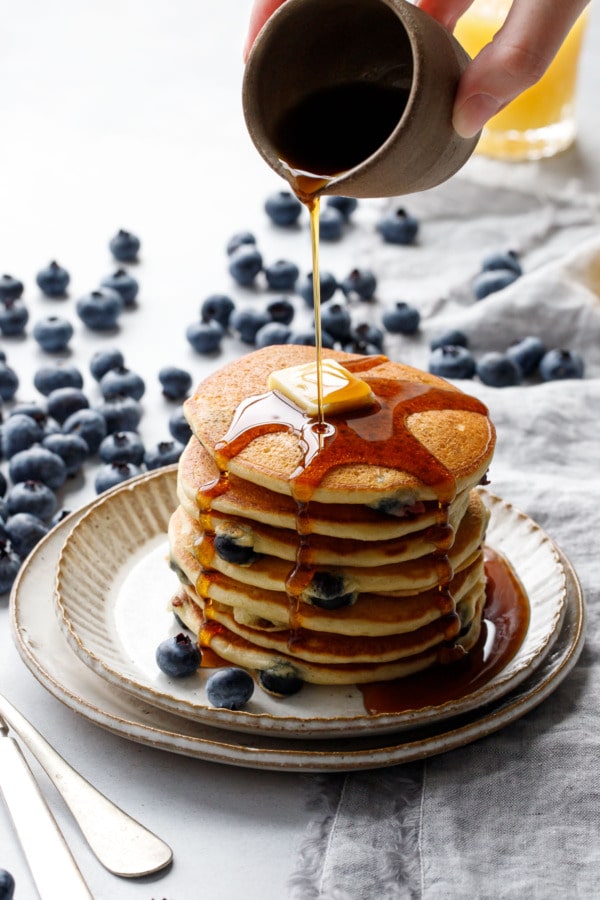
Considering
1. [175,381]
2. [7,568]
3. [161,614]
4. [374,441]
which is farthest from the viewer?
[175,381]

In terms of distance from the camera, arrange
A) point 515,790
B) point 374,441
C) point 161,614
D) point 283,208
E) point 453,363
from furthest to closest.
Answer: point 283,208
point 453,363
point 161,614
point 374,441
point 515,790

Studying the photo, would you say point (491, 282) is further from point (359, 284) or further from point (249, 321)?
point (249, 321)

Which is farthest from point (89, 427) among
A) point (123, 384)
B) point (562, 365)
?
point (562, 365)

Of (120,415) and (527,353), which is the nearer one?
(120,415)

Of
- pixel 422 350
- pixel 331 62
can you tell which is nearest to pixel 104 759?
pixel 331 62

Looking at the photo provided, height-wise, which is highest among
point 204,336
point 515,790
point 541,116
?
point 541,116

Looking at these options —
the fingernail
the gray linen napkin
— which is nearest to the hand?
the fingernail

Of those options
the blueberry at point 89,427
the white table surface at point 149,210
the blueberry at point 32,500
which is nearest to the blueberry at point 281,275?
the white table surface at point 149,210
